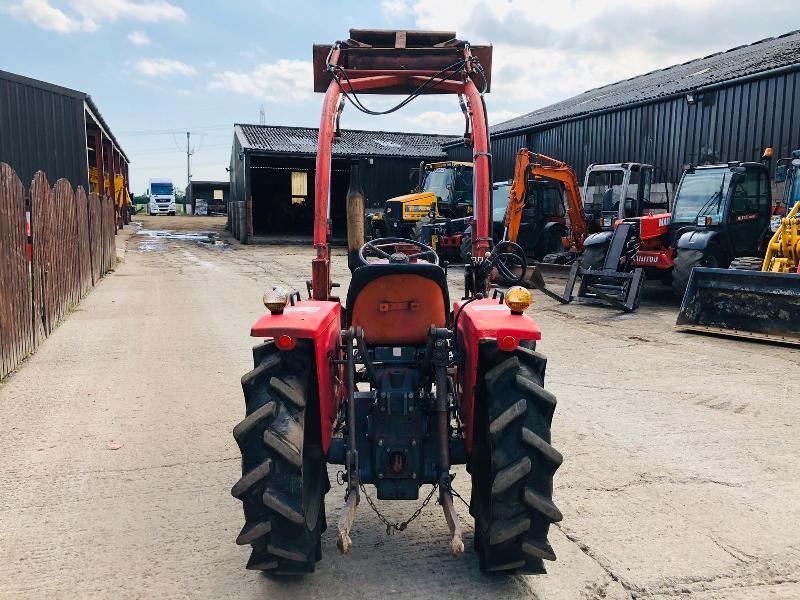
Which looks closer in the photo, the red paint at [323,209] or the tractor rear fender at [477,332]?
the tractor rear fender at [477,332]

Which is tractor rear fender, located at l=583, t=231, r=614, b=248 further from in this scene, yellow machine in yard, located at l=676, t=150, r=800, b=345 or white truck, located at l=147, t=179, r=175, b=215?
white truck, located at l=147, t=179, r=175, b=215

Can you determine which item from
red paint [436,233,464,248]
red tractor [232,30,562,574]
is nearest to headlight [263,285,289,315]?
red tractor [232,30,562,574]

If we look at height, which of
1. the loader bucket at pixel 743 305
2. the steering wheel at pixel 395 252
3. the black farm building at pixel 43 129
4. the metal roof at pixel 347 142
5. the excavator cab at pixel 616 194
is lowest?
the loader bucket at pixel 743 305

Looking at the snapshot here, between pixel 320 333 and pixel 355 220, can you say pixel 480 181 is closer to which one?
pixel 355 220

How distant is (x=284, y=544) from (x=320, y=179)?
2.05 m

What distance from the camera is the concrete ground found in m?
3.15

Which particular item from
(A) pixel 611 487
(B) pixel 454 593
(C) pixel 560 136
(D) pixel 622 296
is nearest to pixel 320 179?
(B) pixel 454 593

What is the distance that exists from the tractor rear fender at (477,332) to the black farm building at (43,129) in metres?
15.8

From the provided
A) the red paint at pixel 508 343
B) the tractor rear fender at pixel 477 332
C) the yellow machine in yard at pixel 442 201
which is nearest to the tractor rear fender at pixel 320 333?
the tractor rear fender at pixel 477 332

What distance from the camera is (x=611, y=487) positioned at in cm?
A: 423

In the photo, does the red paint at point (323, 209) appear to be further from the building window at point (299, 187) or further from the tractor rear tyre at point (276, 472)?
the building window at point (299, 187)

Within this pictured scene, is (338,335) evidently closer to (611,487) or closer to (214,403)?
(611,487)

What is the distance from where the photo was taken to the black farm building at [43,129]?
52.9 feet

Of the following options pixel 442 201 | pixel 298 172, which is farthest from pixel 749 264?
pixel 298 172
